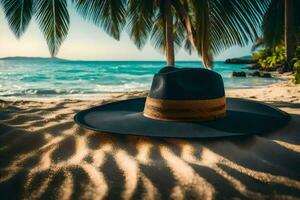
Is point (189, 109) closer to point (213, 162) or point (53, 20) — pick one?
point (213, 162)

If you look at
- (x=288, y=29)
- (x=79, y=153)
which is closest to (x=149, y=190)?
(x=79, y=153)

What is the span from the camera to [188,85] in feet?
6.03

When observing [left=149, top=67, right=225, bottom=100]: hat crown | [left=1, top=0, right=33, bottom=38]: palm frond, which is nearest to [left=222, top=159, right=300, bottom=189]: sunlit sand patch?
[left=149, top=67, right=225, bottom=100]: hat crown

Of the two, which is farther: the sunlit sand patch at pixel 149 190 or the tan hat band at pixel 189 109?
the tan hat band at pixel 189 109

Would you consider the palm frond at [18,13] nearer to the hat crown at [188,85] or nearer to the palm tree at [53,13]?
the palm tree at [53,13]

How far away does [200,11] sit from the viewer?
135 inches

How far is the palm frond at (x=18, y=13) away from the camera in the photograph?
13.2 feet

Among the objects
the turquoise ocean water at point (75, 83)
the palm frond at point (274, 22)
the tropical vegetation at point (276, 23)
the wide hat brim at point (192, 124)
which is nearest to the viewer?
the wide hat brim at point (192, 124)

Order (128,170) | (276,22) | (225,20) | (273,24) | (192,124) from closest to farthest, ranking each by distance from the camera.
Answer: (128,170)
(192,124)
(225,20)
(276,22)
(273,24)

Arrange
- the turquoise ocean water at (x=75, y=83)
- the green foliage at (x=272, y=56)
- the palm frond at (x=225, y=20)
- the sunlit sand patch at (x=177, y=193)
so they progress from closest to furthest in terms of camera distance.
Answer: the sunlit sand patch at (x=177, y=193), the palm frond at (x=225, y=20), the turquoise ocean water at (x=75, y=83), the green foliage at (x=272, y=56)

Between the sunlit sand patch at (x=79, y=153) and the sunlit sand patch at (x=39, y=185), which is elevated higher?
the sunlit sand patch at (x=79, y=153)

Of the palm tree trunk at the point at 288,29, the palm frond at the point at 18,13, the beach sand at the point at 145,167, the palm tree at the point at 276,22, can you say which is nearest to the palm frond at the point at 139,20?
the palm frond at the point at 18,13

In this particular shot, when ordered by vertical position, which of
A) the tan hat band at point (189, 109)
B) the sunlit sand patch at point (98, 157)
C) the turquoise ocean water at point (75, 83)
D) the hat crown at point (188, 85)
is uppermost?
the hat crown at point (188, 85)

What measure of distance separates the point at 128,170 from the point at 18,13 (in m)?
3.46
